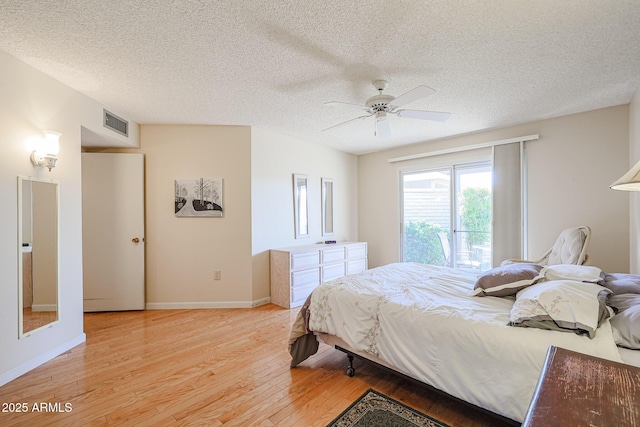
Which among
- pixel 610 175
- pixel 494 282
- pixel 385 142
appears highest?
pixel 385 142

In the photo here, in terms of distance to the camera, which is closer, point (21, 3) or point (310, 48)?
point (21, 3)

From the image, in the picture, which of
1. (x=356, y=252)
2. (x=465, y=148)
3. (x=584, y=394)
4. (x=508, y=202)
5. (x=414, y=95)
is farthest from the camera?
(x=356, y=252)

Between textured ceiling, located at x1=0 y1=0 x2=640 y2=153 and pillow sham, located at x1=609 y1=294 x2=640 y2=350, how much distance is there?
1.69m

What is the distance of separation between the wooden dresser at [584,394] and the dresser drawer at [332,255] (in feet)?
10.6

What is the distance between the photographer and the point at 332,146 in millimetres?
4715

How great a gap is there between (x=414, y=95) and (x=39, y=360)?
3.76 metres

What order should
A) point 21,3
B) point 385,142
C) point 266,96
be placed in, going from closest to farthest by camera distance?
point 21,3, point 266,96, point 385,142

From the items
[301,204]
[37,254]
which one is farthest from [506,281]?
[37,254]

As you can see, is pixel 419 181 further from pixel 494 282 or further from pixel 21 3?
pixel 21 3

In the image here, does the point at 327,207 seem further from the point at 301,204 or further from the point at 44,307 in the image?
the point at 44,307

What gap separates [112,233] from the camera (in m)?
3.45

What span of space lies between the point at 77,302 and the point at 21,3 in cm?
247

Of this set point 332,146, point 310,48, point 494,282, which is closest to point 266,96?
point 310,48

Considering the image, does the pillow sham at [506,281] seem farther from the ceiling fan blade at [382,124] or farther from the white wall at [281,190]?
the white wall at [281,190]
